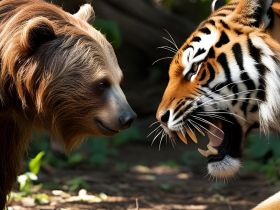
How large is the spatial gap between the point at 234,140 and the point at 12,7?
2.04 meters

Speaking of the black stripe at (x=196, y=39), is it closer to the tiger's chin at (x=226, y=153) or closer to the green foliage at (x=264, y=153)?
the tiger's chin at (x=226, y=153)

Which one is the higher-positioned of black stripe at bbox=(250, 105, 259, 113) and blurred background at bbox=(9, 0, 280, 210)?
black stripe at bbox=(250, 105, 259, 113)

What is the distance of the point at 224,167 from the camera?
9.70 feet

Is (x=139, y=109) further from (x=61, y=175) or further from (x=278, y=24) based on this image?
(x=278, y=24)

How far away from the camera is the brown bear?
119 inches

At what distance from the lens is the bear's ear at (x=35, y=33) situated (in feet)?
9.55

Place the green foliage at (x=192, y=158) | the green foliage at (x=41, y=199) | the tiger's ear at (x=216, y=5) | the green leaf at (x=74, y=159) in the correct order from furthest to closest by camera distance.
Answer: the green foliage at (x=192, y=158), the green leaf at (x=74, y=159), the green foliage at (x=41, y=199), the tiger's ear at (x=216, y=5)

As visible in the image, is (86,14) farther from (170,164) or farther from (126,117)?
(170,164)

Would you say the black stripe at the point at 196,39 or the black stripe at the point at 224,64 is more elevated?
the black stripe at the point at 196,39

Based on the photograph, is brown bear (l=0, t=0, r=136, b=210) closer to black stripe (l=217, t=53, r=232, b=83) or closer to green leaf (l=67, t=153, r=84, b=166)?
black stripe (l=217, t=53, r=232, b=83)

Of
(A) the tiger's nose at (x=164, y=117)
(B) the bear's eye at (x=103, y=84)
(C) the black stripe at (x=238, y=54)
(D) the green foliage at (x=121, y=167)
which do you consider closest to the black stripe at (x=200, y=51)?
(C) the black stripe at (x=238, y=54)

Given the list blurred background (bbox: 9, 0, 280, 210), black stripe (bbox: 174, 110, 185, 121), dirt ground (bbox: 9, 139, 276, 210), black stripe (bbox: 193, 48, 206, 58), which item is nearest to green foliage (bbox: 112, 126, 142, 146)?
blurred background (bbox: 9, 0, 280, 210)

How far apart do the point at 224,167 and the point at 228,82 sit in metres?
0.64

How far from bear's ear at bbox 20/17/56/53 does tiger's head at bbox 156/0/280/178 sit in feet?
3.25
